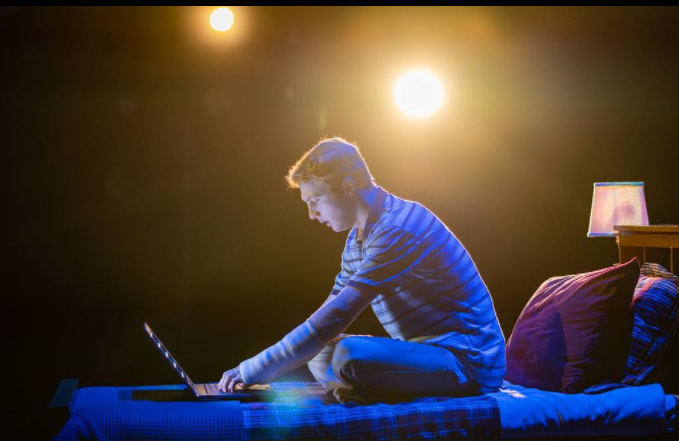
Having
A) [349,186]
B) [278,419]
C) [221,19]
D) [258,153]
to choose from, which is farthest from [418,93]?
[278,419]

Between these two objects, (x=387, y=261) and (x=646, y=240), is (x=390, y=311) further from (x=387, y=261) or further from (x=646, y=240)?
(x=646, y=240)

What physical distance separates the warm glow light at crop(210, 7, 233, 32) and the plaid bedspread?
2191 millimetres

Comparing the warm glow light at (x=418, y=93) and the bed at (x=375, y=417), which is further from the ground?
the warm glow light at (x=418, y=93)

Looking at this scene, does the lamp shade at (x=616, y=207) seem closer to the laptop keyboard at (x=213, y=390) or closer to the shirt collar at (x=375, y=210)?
the shirt collar at (x=375, y=210)

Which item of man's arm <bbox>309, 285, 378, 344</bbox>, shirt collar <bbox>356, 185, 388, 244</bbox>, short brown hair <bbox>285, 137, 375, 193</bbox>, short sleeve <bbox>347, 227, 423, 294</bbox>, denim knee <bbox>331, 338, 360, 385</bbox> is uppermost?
short brown hair <bbox>285, 137, 375, 193</bbox>

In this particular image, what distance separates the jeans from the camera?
82.2 inches

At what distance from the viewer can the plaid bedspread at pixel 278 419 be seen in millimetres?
1885

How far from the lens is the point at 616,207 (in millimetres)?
3338

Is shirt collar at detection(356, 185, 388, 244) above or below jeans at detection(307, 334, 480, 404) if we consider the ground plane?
above

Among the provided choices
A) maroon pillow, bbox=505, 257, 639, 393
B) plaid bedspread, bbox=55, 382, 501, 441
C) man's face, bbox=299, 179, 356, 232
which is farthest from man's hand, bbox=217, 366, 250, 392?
maroon pillow, bbox=505, 257, 639, 393

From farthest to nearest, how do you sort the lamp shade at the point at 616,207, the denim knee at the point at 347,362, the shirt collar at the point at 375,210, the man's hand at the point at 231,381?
the lamp shade at the point at 616,207, the shirt collar at the point at 375,210, the man's hand at the point at 231,381, the denim knee at the point at 347,362

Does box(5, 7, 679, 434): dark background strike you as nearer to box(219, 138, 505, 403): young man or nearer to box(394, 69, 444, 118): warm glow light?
box(394, 69, 444, 118): warm glow light

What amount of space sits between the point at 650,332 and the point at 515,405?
568 millimetres

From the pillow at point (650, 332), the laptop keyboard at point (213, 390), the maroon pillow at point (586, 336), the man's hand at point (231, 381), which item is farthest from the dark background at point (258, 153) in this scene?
the pillow at point (650, 332)
